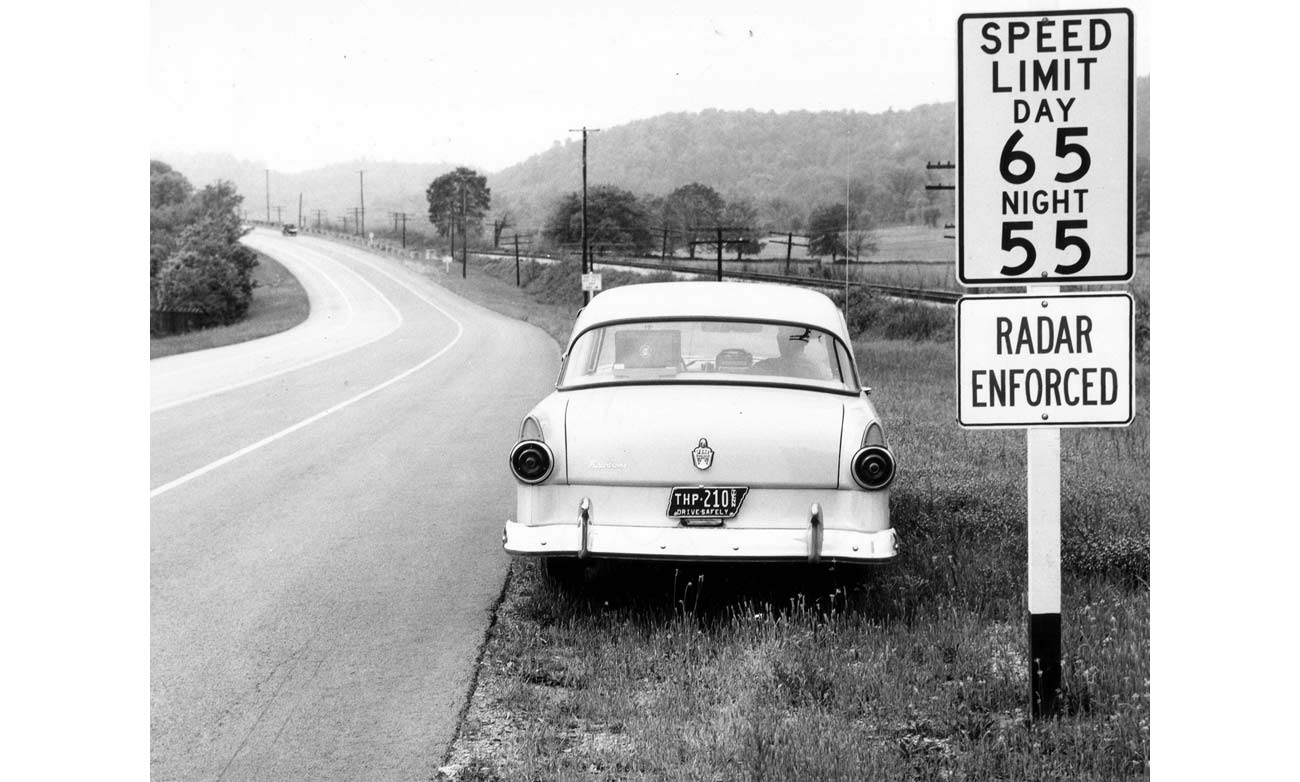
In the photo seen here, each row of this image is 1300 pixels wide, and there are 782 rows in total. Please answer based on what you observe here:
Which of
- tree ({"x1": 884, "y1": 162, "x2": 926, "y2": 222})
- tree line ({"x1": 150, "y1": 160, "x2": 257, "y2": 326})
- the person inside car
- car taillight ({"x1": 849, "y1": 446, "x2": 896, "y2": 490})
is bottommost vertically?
car taillight ({"x1": 849, "y1": 446, "x2": 896, "y2": 490})

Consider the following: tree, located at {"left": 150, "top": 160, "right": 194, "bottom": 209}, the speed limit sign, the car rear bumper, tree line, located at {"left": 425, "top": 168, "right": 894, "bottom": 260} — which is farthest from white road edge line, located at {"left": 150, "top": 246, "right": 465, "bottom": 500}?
tree, located at {"left": 150, "top": 160, "right": 194, "bottom": 209}

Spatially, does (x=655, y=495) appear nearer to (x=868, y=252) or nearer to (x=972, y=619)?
(x=972, y=619)

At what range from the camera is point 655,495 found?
5449mm

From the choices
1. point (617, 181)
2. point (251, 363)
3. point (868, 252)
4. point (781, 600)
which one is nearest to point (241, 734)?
point (781, 600)

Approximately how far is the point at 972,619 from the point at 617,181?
105058 millimetres

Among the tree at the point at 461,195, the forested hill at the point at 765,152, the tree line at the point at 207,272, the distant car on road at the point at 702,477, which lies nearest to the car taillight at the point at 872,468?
the distant car on road at the point at 702,477

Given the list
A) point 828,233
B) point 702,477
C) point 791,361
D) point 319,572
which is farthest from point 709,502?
point 828,233

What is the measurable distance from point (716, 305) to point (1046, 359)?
2718 mm

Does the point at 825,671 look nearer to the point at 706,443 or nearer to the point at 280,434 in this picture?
the point at 706,443

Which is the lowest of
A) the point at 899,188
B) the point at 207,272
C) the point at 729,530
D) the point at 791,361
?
the point at 729,530

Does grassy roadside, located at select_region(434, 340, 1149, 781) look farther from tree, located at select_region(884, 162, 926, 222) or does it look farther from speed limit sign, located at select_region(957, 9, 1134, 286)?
tree, located at select_region(884, 162, 926, 222)

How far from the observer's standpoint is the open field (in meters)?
3.96

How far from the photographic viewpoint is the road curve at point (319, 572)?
4.45 metres

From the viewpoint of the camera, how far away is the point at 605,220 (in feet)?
314
